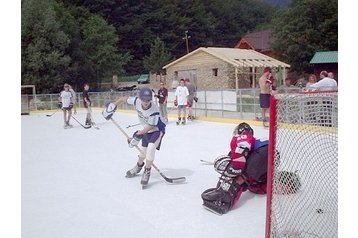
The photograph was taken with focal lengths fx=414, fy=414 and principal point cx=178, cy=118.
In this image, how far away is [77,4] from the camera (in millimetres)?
29609

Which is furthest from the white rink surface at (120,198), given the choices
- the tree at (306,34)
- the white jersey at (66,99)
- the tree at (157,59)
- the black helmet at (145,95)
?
the tree at (157,59)

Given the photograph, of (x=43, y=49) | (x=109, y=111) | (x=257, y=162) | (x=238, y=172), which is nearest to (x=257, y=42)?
(x=43, y=49)

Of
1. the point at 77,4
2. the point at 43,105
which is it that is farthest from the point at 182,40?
the point at 43,105

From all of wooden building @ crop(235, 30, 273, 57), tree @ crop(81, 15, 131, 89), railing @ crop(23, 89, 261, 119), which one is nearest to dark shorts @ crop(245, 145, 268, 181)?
railing @ crop(23, 89, 261, 119)

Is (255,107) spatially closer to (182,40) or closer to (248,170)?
(248,170)

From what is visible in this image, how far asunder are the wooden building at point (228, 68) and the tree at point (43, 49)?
228 inches

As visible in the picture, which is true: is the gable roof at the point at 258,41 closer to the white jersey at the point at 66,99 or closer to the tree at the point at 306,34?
the tree at the point at 306,34

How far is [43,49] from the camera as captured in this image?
18.0 m

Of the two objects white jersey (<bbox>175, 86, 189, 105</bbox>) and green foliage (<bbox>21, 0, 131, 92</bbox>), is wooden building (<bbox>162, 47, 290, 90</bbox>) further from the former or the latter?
white jersey (<bbox>175, 86, 189, 105</bbox>)

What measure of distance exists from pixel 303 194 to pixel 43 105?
1388 cm

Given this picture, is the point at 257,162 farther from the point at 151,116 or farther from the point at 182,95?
the point at 182,95

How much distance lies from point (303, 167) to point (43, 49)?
55.4ft
